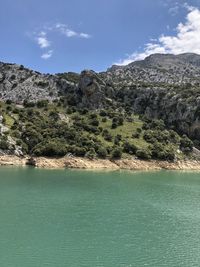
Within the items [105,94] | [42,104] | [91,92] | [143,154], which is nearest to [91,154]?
[143,154]

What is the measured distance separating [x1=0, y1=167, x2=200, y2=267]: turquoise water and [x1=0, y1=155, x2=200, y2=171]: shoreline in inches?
733

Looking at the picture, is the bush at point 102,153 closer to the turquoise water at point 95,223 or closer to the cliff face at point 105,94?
the turquoise water at point 95,223

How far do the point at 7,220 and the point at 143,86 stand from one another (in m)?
136

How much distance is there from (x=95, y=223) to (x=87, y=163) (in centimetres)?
5785

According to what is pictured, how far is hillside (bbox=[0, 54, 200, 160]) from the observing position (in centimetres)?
10719

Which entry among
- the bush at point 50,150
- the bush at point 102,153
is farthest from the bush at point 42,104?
the bush at point 102,153

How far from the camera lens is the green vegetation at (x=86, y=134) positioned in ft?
343

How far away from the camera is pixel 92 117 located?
134 metres

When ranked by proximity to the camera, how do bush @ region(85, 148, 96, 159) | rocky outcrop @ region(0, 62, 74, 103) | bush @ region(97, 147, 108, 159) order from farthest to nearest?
rocky outcrop @ region(0, 62, 74, 103)
bush @ region(97, 147, 108, 159)
bush @ region(85, 148, 96, 159)

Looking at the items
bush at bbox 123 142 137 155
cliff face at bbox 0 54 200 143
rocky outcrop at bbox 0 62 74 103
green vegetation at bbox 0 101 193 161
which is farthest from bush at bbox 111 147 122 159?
rocky outcrop at bbox 0 62 74 103

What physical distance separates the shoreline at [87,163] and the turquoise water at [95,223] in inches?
733

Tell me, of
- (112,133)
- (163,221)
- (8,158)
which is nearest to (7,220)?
(163,221)

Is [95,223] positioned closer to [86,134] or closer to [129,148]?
[129,148]

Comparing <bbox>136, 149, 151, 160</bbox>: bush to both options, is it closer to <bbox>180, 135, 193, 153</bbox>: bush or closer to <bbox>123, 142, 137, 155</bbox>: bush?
<bbox>123, 142, 137, 155</bbox>: bush
